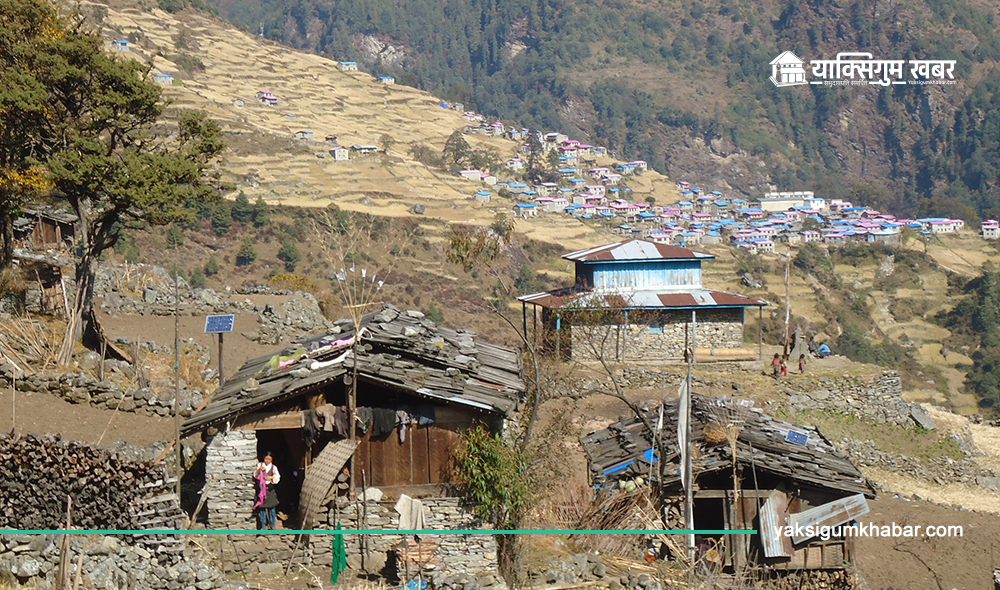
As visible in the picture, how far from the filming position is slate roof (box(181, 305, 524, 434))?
12477mm

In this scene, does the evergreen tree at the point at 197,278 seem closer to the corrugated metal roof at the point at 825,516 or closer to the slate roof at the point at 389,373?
the slate roof at the point at 389,373

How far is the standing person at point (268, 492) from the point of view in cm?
1248

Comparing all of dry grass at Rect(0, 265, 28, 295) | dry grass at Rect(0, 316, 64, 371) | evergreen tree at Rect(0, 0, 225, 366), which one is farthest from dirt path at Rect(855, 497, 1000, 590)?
dry grass at Rect(0, 265, 28, 295)

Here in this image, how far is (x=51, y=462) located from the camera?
11.1 m

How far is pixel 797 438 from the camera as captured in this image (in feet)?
51.5

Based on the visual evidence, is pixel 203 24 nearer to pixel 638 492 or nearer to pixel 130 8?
pixel 130 8

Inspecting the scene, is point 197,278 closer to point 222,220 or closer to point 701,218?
point 222,220

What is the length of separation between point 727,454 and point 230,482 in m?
7.02

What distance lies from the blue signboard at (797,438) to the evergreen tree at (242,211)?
5767 cm

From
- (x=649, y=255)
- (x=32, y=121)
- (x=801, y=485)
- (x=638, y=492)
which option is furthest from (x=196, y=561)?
(x=649, y=255)

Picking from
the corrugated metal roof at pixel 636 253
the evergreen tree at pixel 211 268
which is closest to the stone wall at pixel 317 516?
the corrugated metal roof at pixel 636 253

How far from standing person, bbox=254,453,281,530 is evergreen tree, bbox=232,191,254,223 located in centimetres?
5820

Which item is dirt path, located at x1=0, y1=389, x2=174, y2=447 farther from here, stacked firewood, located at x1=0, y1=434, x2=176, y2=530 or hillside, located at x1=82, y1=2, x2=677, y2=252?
hillside, located at x1=82, y1=2, x2=677, y2=252

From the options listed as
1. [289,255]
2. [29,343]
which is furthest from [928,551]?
[289,255]
